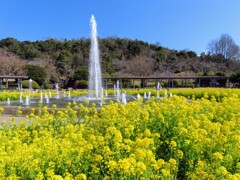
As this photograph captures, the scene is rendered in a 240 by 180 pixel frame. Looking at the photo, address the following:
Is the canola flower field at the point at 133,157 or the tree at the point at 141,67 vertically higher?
the tree at the point at 141,67

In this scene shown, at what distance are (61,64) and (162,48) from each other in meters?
22.6

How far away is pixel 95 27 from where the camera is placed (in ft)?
64.8

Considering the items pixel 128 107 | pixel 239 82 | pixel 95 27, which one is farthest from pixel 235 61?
pixel 128 107

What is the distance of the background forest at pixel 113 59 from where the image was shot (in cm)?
4582

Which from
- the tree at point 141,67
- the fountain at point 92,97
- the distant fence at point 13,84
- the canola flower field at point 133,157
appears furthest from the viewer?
the tree at point 141,67

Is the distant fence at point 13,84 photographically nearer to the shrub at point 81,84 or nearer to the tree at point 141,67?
the shrub at point 81,84

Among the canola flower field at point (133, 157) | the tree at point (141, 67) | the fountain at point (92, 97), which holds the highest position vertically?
the tree at point (141, 67)

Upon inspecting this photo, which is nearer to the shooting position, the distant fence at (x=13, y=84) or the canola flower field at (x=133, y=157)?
the canola flower field at (x=133, y=157)

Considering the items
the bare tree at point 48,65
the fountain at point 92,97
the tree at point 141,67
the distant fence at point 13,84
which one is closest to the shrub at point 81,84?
the bare tree at point 48,65

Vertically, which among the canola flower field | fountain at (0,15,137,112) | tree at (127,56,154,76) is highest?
tree at (127,56,154,76)

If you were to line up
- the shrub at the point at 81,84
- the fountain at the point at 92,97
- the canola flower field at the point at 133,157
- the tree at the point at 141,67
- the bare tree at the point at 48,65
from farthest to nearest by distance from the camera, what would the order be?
the tree at the point at 141,67 < the bare tree at the point at 48,65 < the shrub at the point at 81,84 < the fountain at the point at 92,97 < the canola flower field at the point at 133,157

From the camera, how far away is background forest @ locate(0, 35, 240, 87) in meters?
45.8

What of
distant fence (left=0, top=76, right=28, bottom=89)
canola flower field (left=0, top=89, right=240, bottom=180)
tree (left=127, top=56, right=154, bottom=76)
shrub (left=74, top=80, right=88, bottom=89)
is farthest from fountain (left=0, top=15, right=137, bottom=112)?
tree (left=127, top=56, right=154, bottom=76)

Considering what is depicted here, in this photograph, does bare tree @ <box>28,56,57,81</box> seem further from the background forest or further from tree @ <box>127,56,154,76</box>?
tree @ <box>127,56,154,76</box>
